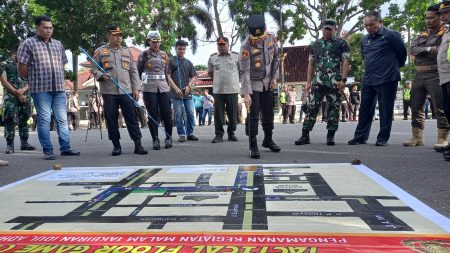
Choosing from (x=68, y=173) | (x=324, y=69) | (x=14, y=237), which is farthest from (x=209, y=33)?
(x=14, y=237)

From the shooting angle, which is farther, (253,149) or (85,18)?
(85,18)

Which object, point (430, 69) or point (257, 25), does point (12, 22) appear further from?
A: point (430, 69)

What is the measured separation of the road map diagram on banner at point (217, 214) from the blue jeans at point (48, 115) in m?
1.99

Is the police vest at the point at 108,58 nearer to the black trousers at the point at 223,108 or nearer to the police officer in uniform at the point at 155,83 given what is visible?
the police officer in uniform at the point at 155,83

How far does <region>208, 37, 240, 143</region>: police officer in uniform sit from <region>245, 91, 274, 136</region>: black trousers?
1909 millimetres

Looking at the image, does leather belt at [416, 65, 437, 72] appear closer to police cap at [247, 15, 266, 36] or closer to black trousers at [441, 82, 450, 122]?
black trousers at [441, 82, 450, 122]

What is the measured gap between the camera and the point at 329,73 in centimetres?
637

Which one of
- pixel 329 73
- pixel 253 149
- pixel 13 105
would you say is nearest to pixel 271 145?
pixel 253 149

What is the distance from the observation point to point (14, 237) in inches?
83.9

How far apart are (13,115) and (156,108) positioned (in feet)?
7.27

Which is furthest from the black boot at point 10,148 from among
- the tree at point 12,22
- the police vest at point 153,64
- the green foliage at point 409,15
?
the green foliage at point 409,15

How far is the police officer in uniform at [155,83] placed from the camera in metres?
6.50

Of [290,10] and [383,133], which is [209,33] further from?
[383,133]

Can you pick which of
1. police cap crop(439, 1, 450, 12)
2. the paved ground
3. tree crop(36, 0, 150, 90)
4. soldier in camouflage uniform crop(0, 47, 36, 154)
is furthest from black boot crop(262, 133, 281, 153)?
tree crop(36, 0, 150, 90)
